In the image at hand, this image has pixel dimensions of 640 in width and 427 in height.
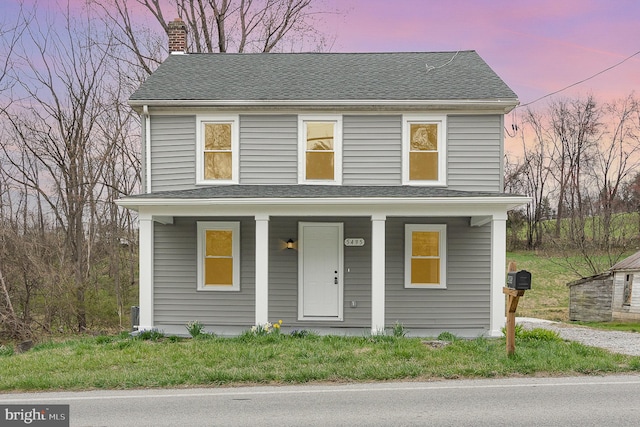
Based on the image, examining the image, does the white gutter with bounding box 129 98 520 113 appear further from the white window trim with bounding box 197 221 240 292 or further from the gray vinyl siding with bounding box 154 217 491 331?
the white window trim with bounding box 197 221 240 292

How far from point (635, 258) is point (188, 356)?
1949cm

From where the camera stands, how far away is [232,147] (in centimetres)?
1442

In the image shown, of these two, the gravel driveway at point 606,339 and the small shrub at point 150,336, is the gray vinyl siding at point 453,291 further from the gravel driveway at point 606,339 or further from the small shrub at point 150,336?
the small shrub at point 150,336

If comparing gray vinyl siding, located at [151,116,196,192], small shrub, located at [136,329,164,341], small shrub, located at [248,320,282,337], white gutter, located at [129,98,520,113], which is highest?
white gutter, located at [129,98,520,113]

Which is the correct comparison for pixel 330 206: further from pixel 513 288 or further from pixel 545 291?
pixel 545 291

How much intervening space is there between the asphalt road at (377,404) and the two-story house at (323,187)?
19.1 feet

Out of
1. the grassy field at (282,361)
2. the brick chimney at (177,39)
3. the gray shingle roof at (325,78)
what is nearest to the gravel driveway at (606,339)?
the grassy field at (282,361)

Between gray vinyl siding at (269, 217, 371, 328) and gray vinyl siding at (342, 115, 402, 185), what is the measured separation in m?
1.04

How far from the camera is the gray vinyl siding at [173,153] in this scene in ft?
47.3

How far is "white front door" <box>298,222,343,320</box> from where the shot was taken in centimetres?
1432

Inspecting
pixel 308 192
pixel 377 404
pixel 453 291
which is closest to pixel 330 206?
pixel 308 192

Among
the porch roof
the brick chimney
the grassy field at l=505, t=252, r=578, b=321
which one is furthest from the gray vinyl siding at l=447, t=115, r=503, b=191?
the grassy field at l=505, t=252, r=578, b=321

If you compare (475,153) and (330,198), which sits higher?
(475,153)

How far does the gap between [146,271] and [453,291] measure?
7.00 meters
